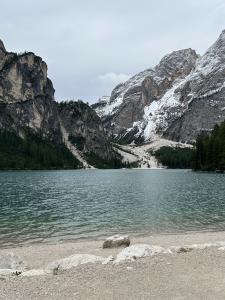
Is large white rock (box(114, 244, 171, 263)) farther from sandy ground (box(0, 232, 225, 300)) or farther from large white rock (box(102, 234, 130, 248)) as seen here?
large white rock (box(102, 234, 130, 248))

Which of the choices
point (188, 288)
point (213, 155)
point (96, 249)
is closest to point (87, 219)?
point (96, 249)

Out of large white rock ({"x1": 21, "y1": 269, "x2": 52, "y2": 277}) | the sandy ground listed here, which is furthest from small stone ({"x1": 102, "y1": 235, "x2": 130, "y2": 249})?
large white rock ({"x1": 21, "y1": 269, "x2": 52, "y2": 277})

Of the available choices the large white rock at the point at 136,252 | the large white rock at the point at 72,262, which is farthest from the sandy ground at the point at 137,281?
the large white rock at the point at 72,262

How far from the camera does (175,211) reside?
193ft

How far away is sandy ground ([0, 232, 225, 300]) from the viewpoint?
17.4 metres

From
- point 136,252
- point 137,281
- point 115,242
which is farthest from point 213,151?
point 137,281

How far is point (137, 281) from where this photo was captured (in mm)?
19188

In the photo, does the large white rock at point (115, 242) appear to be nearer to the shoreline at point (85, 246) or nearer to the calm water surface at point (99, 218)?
the shoreline at point (85, 246)

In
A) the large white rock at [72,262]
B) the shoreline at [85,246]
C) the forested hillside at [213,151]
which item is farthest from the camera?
the forested hillside at [213,151]

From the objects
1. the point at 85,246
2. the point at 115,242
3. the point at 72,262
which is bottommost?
the point at 85,246

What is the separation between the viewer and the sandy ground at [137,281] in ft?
57.1

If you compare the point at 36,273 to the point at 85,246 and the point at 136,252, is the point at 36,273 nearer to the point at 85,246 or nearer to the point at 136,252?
the point at 136,252

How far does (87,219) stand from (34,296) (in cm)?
3537

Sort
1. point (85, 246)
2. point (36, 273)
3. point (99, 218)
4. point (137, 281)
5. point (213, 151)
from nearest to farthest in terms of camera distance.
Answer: point (137, 281) → point (36, 273) → point (85, 246) → point (99, 218) → point (213, 151)
